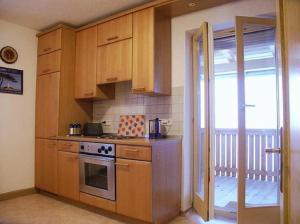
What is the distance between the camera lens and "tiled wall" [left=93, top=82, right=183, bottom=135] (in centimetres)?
267

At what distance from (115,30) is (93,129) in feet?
4.48

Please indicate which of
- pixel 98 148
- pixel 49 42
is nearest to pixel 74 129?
pixel 98 148

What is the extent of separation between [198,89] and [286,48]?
1.60 meters

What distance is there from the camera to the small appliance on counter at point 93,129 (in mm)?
3148

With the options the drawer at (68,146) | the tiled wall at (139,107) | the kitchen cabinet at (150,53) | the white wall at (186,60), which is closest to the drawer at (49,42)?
the tiled wall at (139,107)

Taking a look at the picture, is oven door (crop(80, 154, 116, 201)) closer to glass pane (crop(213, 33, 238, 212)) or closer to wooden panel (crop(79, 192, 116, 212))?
wooden panel (crop(79, 192, 116, 212))

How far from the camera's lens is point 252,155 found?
311cm

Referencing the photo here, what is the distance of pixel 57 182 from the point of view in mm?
2953

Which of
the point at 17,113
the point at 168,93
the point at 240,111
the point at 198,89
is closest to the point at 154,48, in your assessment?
the point at 168,93

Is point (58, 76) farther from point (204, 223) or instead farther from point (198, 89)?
point (204, 223)

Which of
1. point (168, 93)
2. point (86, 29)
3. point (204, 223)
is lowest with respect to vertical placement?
point (204, 223)

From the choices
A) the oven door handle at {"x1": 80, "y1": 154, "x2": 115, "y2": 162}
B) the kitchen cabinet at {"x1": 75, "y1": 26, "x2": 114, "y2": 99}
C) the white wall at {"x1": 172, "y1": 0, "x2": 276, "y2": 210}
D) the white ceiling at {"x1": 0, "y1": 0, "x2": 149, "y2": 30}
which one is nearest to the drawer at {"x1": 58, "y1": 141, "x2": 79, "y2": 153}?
the oven door handle at {"x1": 80, "y1": 154, "x2": 115, "y2": 162}

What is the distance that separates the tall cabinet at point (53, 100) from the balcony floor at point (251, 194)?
87.8 inches

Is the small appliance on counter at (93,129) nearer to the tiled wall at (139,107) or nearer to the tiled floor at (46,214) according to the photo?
the tiled wall at (139,107)
